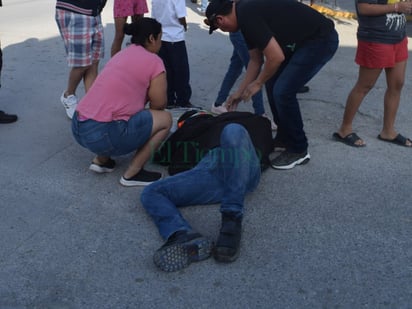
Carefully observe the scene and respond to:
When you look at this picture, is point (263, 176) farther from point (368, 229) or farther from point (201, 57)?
point (201, 57)

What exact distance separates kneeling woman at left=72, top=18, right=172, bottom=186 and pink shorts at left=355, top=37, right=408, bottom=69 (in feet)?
5.31

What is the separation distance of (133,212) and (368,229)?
142cm

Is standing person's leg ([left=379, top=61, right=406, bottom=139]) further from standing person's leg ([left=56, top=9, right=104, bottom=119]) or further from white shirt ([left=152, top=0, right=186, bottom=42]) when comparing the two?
standing person's leg ([left=56, top=9, right=104, bottom=119])

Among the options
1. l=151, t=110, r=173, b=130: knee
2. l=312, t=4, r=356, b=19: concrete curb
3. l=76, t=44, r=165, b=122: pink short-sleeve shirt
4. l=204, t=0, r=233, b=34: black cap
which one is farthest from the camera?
l=312, t=4, r=356, b=19: concrete curb

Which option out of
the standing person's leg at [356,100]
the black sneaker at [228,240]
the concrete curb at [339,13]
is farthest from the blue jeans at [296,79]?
the concrete curb at [339,13]

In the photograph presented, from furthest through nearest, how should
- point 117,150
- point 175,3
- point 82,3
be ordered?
point 175,3 → point 82,3 → point 117,150

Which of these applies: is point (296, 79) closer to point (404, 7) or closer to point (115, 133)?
point (404, 7)

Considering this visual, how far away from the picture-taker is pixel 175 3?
440 centimetres

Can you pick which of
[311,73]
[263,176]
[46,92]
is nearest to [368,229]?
[263,176]

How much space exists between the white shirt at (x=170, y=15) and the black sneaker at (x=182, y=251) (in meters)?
2.41

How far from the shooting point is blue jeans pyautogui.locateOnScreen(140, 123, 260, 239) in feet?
8.99

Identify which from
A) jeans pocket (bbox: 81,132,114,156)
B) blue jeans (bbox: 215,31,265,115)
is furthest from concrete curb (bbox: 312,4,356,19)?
jeans pocket (bbox: 81,132,114,156)

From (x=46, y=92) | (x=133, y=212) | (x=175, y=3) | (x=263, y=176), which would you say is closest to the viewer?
(x=133, y=212)

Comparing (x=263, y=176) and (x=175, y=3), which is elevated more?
(x=175, y=3)
